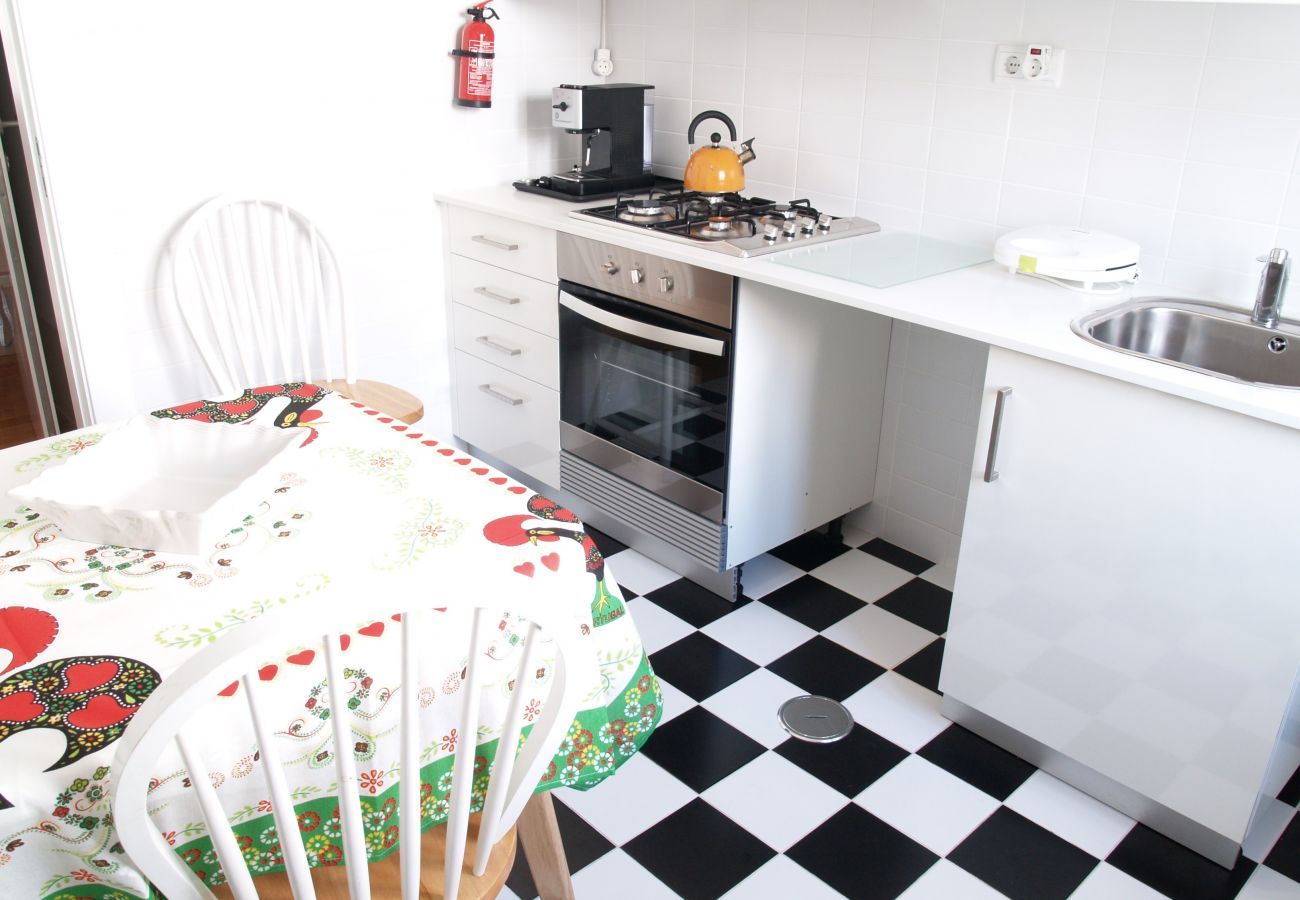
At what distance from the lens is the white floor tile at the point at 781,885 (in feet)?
5.76

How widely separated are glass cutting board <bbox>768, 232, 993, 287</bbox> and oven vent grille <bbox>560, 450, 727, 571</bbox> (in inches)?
26.5

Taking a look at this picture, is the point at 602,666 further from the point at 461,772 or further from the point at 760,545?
the point at 760,545

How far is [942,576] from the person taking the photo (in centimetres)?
275

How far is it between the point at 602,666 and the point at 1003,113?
1712mm

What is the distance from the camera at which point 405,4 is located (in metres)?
2.83

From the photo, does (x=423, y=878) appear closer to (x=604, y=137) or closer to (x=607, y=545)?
(x=607, y=545)

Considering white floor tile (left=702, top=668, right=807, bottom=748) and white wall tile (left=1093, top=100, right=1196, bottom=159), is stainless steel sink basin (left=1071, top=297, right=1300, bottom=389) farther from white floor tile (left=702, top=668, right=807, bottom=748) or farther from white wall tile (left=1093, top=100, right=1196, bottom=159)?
white floor tile (left=702, top=668, right=807, bottom=748)

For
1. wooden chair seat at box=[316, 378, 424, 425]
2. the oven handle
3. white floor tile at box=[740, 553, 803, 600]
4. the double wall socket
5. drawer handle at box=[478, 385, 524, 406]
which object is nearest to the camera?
the double wall socket

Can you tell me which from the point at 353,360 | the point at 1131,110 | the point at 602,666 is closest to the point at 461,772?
the point at 602,666

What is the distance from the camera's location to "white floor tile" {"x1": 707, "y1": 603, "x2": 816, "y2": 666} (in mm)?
2430

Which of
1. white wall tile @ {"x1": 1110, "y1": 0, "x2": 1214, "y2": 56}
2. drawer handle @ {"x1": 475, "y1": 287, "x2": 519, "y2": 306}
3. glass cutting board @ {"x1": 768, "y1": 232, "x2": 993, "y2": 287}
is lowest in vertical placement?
drawer handle @ {"x1": 475, "y1": 287, "x2": 519, "y2": 306}

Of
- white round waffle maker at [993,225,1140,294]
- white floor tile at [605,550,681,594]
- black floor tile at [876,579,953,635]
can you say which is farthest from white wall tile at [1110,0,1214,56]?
white floor tile at [605,550,681,594]

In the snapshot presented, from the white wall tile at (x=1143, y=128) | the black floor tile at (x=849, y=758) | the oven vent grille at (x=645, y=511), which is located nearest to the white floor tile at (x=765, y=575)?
the oven vent grille at (x=645, y=511)

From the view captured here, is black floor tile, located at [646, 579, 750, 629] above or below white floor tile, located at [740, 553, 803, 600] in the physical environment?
below
